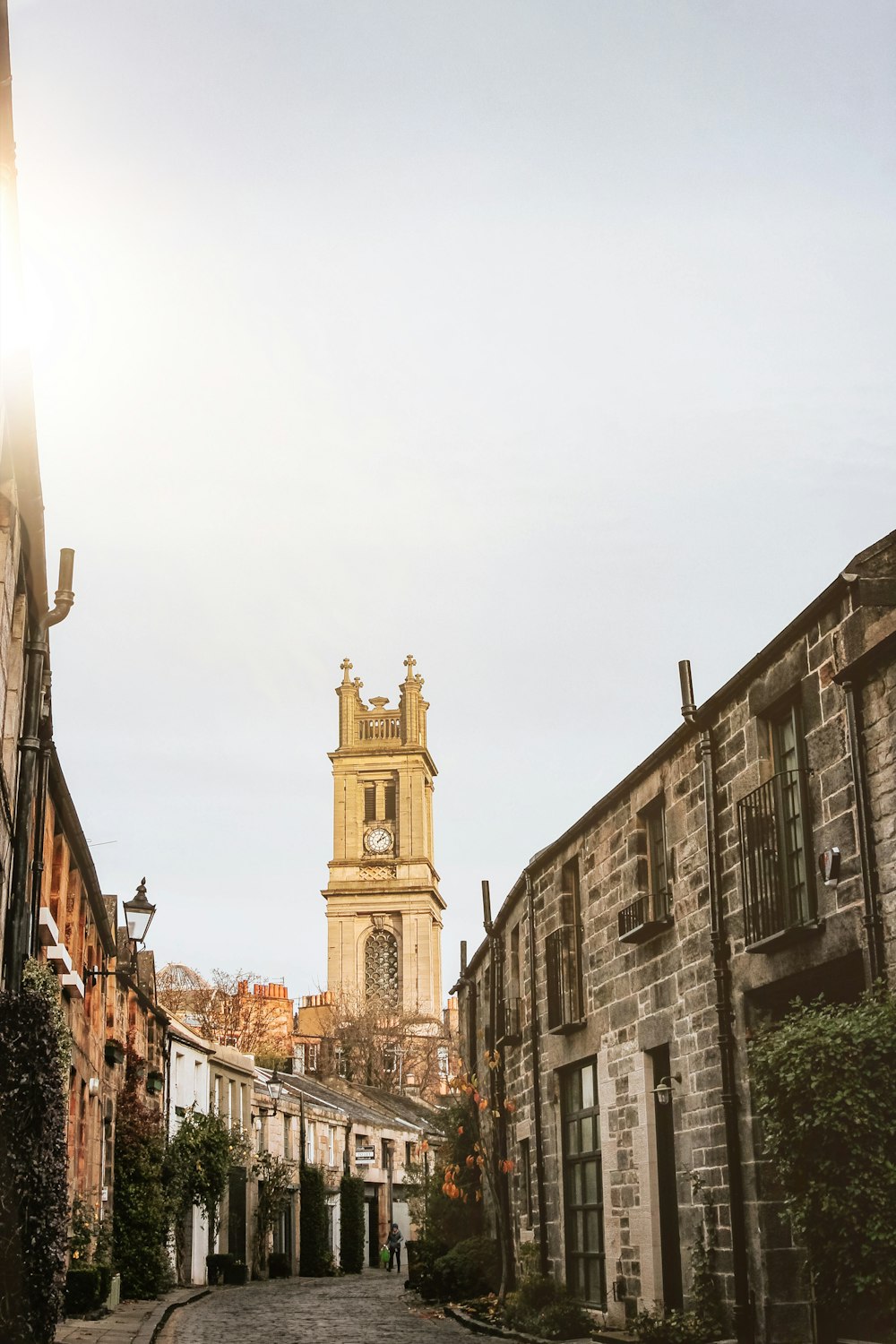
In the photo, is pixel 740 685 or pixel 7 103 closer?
pixel 7 103

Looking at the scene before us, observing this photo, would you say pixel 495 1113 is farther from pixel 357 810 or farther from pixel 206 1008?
pixel 357 810

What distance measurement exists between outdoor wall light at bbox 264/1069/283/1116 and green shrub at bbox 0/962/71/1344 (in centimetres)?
3306

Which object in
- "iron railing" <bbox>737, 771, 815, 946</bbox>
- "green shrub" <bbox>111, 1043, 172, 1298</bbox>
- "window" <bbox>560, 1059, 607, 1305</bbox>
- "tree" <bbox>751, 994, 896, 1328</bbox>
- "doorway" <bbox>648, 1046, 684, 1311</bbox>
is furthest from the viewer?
"green shrub" <bbox>111, 1043, 172, 1298</bbox>

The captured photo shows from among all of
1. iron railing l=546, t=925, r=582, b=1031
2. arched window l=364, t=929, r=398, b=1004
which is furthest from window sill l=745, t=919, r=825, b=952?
arched window l=364, t=929, r=398, b=1004

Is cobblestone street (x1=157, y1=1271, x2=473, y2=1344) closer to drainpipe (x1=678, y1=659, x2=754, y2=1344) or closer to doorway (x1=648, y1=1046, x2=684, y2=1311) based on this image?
doorway (x1=648, y1=1046, x2=684, y2=1311)

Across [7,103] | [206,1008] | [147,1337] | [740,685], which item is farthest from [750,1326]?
[206,1008]

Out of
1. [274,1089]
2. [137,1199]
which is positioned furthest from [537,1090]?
[274,1089]

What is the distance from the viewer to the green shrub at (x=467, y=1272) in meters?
22.9

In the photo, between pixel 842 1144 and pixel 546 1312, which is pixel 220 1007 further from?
pixel 842 1144

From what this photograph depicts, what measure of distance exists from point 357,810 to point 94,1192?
79.2 metres

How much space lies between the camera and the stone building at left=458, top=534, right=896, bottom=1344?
10.1 m

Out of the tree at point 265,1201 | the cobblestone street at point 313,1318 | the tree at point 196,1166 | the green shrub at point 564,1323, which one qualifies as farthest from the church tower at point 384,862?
the green shrub at point 564,1323

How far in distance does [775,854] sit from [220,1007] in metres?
60.6

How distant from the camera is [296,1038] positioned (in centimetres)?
8994
